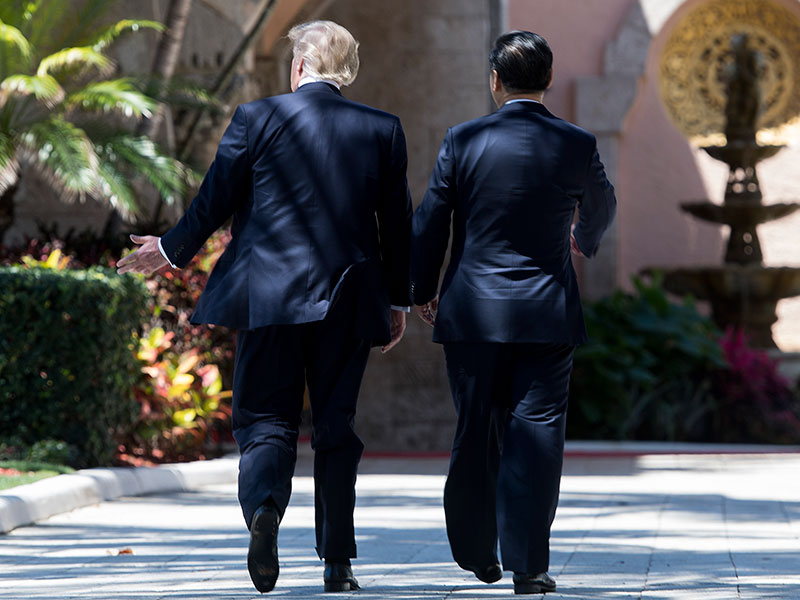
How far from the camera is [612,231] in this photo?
14.8 m

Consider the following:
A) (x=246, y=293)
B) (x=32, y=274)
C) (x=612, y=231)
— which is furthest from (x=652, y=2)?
(x=246, y=293)

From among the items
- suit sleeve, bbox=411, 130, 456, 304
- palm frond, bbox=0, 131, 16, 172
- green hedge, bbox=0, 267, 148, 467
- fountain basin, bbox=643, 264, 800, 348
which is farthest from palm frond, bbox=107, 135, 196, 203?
fountain basin, bbox=643, 264, 800, 348

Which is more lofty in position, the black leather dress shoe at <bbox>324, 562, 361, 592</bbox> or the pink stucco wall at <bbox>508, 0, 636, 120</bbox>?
the pink stucco wall at <bbox>508, 0, 636, 120</bbox>

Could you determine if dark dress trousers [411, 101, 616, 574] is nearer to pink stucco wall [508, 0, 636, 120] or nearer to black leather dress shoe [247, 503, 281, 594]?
black leather dress shoe [247, 503, 281, 594]

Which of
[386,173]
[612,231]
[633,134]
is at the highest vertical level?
[386,173]

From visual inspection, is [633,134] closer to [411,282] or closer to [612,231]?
[612,231]

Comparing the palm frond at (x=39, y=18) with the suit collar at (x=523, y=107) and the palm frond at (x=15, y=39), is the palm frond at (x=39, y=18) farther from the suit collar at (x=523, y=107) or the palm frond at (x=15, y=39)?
the suit collar at (x=523, y=107)

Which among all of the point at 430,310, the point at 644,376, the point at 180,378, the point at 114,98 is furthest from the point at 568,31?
the point at 430,310

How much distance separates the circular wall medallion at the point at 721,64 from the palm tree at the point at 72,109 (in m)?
8.11

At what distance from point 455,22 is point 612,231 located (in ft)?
15.9

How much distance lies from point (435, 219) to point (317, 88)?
56 cm

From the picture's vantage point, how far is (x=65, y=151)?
8445 millimetres

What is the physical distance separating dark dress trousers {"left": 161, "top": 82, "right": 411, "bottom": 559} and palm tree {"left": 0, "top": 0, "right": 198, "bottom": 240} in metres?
4.21

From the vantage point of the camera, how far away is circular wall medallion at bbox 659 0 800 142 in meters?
16.1
